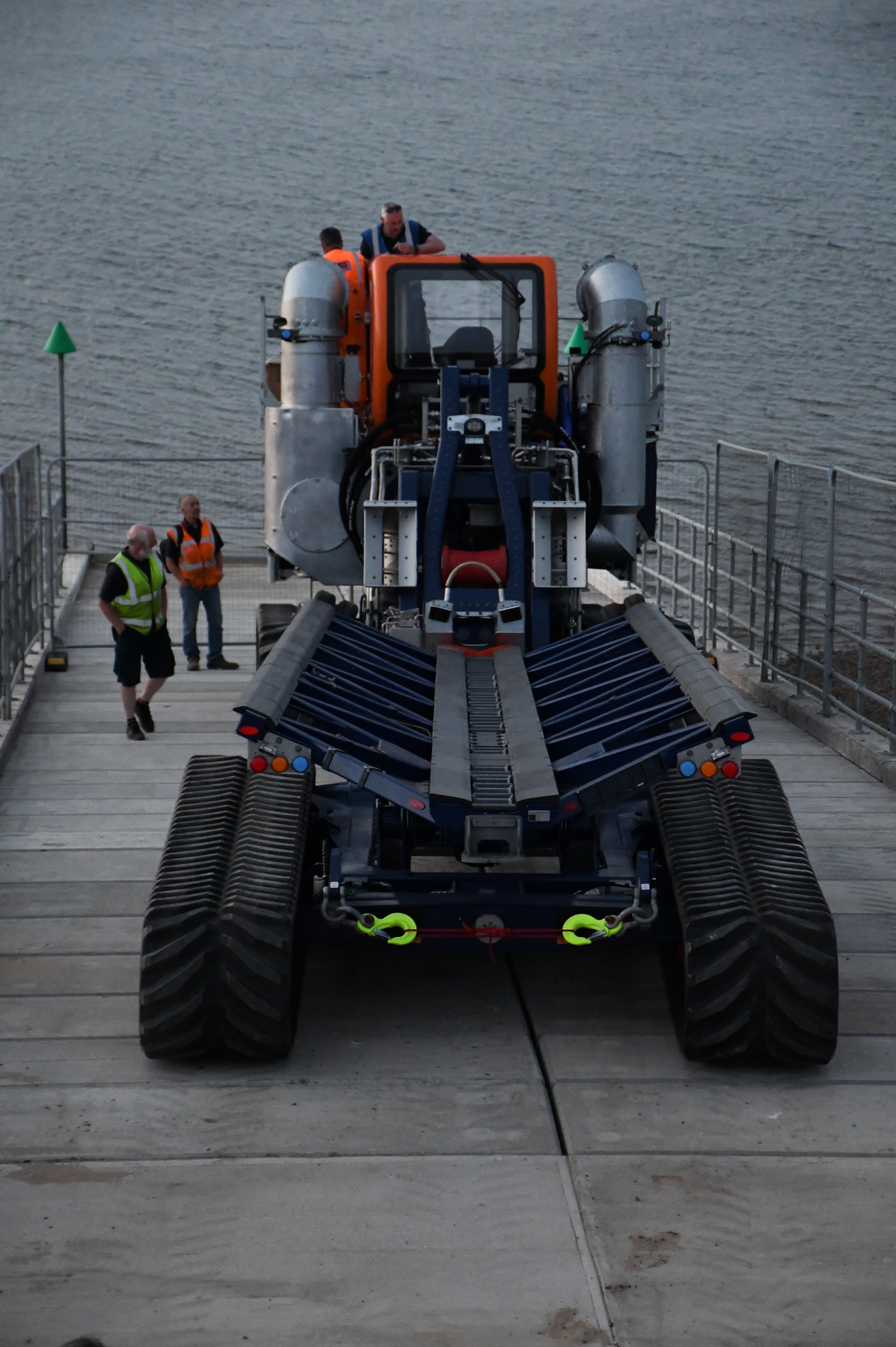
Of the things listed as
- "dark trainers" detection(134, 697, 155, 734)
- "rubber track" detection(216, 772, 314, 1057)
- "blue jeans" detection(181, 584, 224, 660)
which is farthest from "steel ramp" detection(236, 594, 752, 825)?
"blue jeans" detection(181, 584, 224, 660)

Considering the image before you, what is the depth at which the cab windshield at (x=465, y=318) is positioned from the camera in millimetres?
11078

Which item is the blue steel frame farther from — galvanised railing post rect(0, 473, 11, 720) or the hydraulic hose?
galvanised railing post rect(0, 473, 11, 720)

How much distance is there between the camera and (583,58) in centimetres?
6406

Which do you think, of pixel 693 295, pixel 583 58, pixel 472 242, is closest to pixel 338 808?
pixel 693 295

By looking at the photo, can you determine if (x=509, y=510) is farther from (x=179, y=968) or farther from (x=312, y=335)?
(x=179, y=968)

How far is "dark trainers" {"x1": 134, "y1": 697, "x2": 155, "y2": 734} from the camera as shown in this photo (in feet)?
40.7

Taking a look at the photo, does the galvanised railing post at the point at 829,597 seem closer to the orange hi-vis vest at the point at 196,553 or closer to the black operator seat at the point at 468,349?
the black operator seat at the point at 468,349

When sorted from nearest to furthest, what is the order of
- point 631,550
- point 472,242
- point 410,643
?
point 410,643 → point 631,550 → point 472,242

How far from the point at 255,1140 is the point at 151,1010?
80 centimetres

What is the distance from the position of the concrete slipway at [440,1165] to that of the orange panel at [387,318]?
4181 mm

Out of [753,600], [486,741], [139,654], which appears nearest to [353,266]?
[139,654]

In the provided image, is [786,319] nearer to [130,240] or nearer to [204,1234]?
[130,240]

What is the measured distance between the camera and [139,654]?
12.2 m

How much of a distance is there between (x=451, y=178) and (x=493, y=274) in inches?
1633
